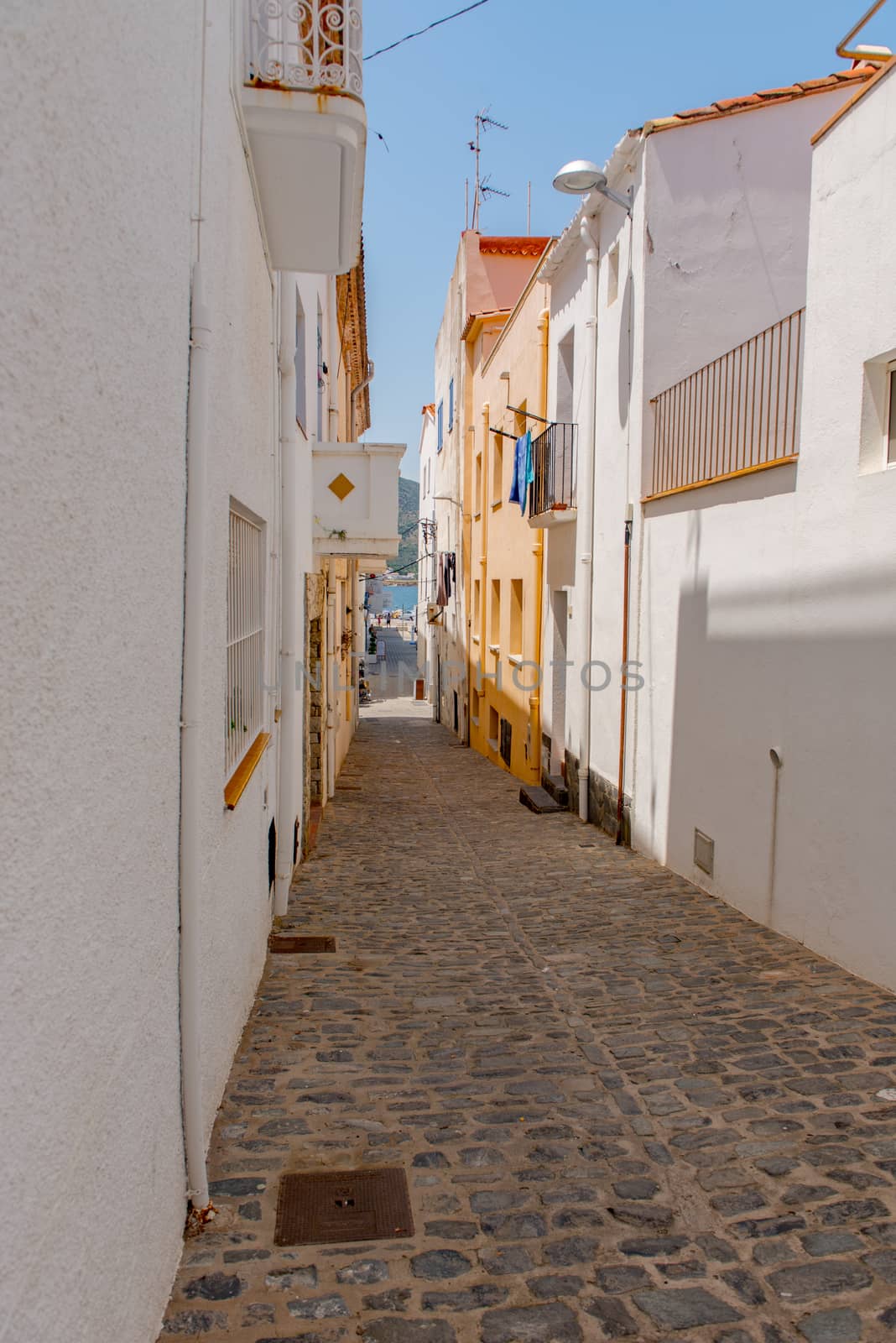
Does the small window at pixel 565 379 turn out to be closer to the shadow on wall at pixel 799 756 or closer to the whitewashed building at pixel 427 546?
the shadow on wall at pixel 799 756

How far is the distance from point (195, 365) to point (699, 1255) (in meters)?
3.25

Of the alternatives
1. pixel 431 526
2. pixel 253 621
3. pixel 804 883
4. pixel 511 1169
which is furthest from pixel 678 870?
pixel 431 526

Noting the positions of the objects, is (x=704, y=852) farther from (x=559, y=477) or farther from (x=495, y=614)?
(x=495, y=614)

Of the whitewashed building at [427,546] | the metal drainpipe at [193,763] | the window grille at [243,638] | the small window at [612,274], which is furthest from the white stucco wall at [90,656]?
the whitewashed building at [427,546]

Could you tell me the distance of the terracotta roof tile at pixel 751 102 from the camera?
924 centimetres

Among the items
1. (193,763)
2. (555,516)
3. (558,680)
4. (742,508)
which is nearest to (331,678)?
(558,680)

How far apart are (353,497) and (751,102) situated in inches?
210

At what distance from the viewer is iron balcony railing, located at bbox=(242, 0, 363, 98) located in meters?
4.07

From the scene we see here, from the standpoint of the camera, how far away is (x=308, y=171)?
463cm

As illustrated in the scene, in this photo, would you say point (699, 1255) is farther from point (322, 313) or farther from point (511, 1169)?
point (322, 313)

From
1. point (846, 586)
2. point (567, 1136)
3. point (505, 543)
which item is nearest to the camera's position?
point (567, 1136)

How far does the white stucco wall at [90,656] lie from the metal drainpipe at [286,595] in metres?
3.41

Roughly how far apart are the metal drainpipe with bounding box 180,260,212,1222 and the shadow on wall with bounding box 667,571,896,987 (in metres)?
3.67

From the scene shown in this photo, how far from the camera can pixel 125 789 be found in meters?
2.43
